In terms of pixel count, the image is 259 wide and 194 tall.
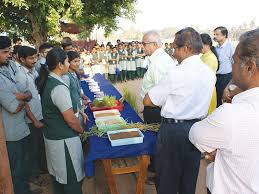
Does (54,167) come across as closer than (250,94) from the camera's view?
No

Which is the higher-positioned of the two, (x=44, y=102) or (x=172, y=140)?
(x=44, y=102)

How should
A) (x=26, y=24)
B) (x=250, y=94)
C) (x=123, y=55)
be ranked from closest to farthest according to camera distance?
1. (x=250, y=94)
2. (x=26, y=24)
3. (x=123, y=55)

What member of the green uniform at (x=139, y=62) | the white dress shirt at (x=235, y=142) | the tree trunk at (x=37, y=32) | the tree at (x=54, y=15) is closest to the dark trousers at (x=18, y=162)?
the white dress shirt at (x=235, y=142)

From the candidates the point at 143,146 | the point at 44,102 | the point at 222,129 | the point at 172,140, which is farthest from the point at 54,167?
the point at 222,129

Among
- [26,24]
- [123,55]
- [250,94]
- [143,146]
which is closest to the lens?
[250,94]

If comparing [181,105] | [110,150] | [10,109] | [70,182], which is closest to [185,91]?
[181,105]

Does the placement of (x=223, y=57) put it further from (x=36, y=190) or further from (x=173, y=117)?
(x=36, y=190)

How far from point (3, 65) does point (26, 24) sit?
8.96 m

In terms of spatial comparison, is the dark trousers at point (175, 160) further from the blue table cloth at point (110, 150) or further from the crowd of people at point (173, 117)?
the blue table cloth at point (110, 150)

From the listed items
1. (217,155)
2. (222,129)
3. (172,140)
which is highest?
(222,129)

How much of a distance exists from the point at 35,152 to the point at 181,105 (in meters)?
2.16

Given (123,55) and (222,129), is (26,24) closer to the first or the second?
(123,55)

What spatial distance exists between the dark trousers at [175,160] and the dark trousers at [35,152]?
1.71m

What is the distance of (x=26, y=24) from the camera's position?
1098 cm
